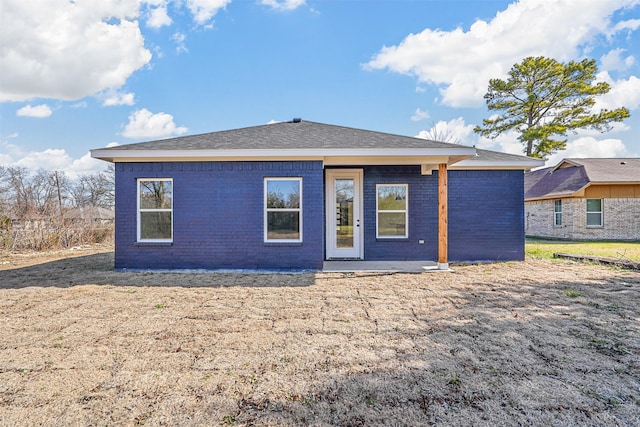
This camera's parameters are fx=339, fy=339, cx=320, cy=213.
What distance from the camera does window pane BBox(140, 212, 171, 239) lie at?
788 cm

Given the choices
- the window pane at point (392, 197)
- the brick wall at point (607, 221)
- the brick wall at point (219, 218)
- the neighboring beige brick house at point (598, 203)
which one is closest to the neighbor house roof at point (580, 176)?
the neighboring beige brick house at point (598, 203)

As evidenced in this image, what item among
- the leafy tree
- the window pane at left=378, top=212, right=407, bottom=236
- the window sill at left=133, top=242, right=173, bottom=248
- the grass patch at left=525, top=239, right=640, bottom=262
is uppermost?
the leafy tree

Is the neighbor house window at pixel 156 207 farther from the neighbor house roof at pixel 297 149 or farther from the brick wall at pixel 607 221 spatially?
the brick wall at pixel 607 221

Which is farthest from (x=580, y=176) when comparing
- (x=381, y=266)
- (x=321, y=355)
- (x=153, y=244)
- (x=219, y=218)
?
(x=153, y=244)

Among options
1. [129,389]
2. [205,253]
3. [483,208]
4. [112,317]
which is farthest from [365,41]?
[129,389]

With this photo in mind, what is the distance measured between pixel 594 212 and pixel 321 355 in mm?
18873

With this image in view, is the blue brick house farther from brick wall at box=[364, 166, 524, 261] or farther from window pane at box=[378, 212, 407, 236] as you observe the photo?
window pane at box=[378, 212, 407, 236]

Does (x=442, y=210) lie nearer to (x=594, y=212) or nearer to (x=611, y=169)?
(x=594, y=212)

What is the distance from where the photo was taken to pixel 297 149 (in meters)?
7.26

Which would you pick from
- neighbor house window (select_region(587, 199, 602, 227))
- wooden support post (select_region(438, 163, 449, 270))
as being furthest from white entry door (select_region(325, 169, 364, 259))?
neighbor house window (select_region(587, 199, 602, 227))

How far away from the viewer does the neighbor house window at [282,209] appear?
7.74m

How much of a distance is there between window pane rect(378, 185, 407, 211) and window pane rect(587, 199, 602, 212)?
514 inches

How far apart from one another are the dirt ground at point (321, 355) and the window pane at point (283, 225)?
71.5 inches

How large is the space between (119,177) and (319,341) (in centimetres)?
657
